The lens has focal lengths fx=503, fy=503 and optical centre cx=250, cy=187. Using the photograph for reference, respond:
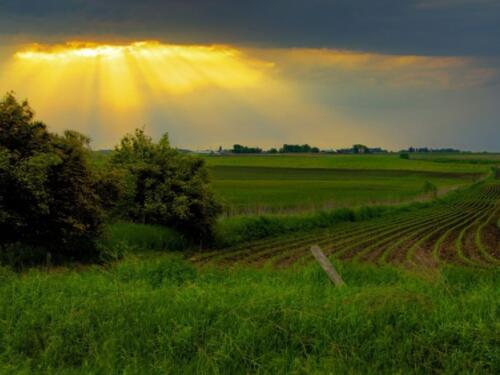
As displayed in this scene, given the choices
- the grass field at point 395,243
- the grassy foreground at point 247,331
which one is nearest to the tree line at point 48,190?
the grass field at point 395,243

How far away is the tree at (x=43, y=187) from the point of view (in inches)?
541

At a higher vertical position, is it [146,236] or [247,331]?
[247,331]

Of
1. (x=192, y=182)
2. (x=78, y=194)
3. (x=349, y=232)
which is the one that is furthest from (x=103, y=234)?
(x=349, y=232)

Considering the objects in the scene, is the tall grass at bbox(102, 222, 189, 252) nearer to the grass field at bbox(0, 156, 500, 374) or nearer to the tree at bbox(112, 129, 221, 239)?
the tree at bbox(112, 129, 221, 239)

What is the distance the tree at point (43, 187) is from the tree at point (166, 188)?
194 inches

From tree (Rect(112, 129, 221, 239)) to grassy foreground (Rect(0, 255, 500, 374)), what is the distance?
15029 mm

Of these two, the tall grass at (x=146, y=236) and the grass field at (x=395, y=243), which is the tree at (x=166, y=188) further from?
the grass field at (x=395, y=243)

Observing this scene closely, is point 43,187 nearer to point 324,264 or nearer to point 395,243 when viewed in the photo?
point 324,264

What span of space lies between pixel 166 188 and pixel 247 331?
1687 centimetres

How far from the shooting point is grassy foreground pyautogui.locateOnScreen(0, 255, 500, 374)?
4875 millimetres

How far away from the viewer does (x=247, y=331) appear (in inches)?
201

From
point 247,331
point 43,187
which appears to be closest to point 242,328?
point 247,331

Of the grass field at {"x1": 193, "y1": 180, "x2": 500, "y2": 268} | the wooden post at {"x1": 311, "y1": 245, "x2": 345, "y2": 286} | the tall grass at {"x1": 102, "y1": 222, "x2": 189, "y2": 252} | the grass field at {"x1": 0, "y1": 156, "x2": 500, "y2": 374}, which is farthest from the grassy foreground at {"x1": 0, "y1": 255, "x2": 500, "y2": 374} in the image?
the tall grass at {"x1": 102, "y1": 222, "x2": 189, "y2": 252}

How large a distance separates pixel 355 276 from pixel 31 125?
35.2ft
